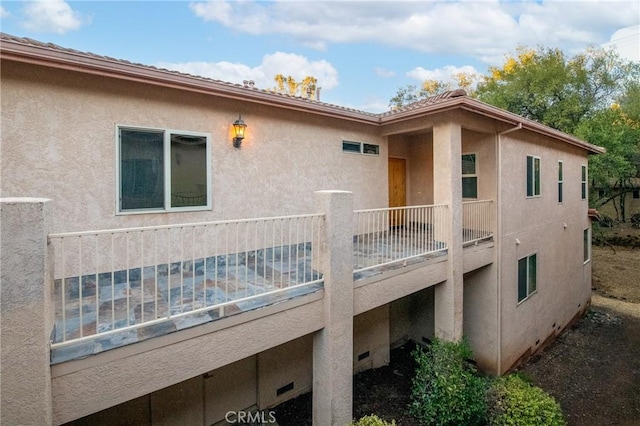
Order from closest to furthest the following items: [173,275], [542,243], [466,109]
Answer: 1. [173,275]
2. [466,109]
3. [542,243]

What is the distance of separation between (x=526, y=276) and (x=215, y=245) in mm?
9279

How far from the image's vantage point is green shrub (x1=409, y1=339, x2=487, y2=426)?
5.75 meters

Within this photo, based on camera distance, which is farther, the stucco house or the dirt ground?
the dirt ground

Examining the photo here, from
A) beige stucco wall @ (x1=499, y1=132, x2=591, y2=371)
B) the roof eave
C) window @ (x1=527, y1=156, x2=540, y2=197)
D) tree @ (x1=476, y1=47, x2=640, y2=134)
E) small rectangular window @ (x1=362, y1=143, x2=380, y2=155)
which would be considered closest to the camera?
the roof eave

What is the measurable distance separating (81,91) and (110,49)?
5.87 meters

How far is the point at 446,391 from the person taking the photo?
5793mm

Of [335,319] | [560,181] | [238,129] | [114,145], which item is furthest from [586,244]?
[114,145]

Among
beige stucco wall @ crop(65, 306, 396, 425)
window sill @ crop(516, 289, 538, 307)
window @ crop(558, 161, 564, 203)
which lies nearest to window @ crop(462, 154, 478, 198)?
window sill @ crop(516, 289, 538, 307)

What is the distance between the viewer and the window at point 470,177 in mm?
8922

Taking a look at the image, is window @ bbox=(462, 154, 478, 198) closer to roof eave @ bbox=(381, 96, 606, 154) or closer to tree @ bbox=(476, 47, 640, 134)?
roof eave @ bbox=(381, 96, 606, 154)

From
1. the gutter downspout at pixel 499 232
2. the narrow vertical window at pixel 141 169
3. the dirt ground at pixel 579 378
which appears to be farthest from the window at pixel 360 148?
the dirt ground at pixel 579 378

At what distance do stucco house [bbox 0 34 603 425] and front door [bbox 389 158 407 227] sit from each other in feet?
2.61

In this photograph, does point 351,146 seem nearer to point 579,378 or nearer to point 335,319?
point 335,319

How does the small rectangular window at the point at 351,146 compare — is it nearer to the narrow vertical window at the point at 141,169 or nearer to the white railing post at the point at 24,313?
the narrow vertical window at the point at 141,169
